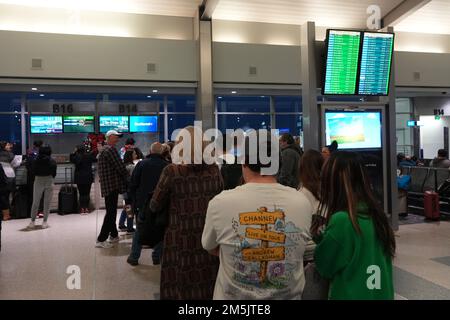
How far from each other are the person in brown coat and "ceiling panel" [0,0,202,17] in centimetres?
755

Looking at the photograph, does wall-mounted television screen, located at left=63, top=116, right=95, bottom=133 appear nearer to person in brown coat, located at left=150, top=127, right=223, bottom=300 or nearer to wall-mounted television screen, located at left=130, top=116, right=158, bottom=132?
wall-mounted television screen, located at left=130, top=116, right=158, bottom=132

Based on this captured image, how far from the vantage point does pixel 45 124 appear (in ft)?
31.7

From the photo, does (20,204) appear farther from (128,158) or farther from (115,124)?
(128,158)

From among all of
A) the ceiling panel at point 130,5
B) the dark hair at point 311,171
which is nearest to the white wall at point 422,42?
the ceiling panel at point 130,5

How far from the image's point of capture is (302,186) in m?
2.73

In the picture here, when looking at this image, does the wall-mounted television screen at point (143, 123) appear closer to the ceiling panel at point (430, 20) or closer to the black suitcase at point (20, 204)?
the black suitcase at point (20, 204)

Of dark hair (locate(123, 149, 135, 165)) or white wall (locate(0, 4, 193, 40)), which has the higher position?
white wall (locate(0, 4, 193, 40))

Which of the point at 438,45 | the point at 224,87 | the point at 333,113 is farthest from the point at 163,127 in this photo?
the point at 438,45

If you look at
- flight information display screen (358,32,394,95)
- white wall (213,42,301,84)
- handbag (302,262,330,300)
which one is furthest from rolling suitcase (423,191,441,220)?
handbag (302,262,330,300)

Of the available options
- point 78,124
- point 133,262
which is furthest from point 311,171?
point 78,124

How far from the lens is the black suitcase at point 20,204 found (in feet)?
26.9

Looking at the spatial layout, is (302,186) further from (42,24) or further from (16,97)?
(16,97)

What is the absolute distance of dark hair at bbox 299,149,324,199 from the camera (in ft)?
8.75

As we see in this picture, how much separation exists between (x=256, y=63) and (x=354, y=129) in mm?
4194
